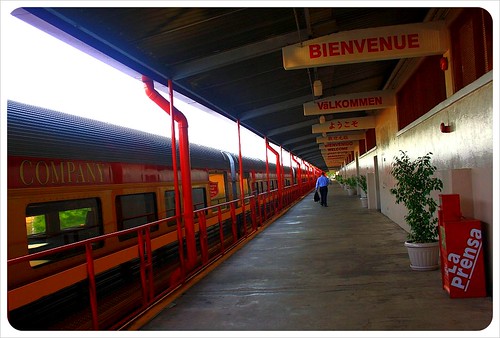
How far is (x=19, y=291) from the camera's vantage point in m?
3.29

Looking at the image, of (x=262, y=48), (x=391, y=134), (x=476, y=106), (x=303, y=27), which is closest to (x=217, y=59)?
(x=262, y=48)

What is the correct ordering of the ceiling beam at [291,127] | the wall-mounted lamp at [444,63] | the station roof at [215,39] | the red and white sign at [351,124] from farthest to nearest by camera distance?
the ceiling beam at [291,127] → the red and white sign at [351,124] → the wall-mounted lamp at [444,63] → the station roof at [215,39]

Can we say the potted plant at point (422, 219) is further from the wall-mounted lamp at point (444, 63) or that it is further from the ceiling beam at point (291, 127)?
the ceiling beam at point (291, 127)

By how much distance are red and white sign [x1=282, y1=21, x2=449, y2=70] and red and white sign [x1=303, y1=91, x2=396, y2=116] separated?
159 inches

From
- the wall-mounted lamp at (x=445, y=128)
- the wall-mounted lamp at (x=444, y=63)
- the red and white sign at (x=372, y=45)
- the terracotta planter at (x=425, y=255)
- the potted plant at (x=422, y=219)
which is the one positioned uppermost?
the red and white sign at (x=372, y=45)

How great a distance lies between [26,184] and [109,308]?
6.28ft

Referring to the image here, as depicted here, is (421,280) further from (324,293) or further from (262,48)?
(262,48)

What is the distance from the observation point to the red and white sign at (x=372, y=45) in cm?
539

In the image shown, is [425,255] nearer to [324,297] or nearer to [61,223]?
[324,297]

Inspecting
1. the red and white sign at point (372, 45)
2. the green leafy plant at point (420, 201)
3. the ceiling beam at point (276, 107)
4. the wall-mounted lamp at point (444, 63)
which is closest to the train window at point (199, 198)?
the ceiling beam at point (276, 107)

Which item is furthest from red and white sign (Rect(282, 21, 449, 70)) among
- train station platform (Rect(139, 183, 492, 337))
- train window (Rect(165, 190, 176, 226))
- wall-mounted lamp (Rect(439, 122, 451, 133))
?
train window (Rect(165, 190, 176, 226))

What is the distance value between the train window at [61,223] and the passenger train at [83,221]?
12 mm

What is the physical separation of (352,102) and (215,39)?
5.03m

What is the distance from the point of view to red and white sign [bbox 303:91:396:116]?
31.3ft
